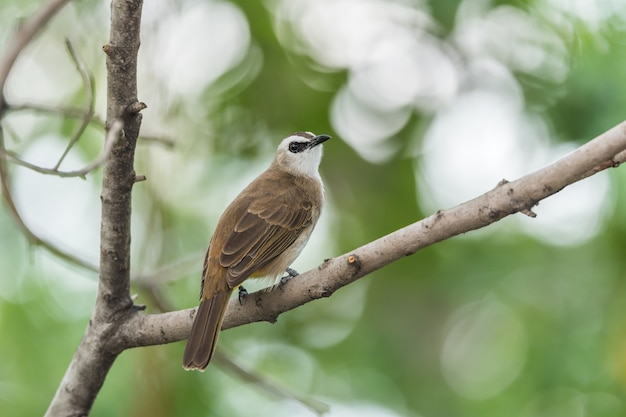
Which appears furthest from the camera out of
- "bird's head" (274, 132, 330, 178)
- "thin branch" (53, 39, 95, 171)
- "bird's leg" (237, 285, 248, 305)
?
"bird's head" (274, 132, 330, 178)

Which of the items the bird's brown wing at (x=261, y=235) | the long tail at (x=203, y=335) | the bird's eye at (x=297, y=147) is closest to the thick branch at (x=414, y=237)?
the long tail at (x=203, y=335)

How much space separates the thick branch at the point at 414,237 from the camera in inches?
99.5

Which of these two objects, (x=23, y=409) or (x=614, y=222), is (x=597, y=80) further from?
(x=23, y=409)

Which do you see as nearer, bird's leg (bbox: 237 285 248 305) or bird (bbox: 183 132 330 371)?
bird (bbox: 183 132 330 371)

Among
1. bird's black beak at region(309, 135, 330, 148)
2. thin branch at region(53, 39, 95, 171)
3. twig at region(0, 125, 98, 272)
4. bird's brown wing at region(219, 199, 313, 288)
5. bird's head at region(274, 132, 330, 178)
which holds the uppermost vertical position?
bird's black beak at region(309, 135, 330, 148)

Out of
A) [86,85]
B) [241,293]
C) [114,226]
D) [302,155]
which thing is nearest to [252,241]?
[241,293]

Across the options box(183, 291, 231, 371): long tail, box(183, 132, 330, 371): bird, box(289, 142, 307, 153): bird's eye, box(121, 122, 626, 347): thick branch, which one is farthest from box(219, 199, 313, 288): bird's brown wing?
box(289, 142, 307, 153): bird's eye

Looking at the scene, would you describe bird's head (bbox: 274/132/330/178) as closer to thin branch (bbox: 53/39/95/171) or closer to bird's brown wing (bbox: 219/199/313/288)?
bird's brown wing (bbox: 219/199/313/288)

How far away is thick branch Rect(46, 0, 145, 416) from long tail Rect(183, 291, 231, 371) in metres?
0.31

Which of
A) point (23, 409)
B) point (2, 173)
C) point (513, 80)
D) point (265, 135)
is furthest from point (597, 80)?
point (23, 409)

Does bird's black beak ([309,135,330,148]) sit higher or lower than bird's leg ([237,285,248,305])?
higher

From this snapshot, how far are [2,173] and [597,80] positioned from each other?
13.1 ft

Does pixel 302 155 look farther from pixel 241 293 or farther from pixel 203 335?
pixel 203 335

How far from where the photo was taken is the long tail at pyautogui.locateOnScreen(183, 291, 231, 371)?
357cm
